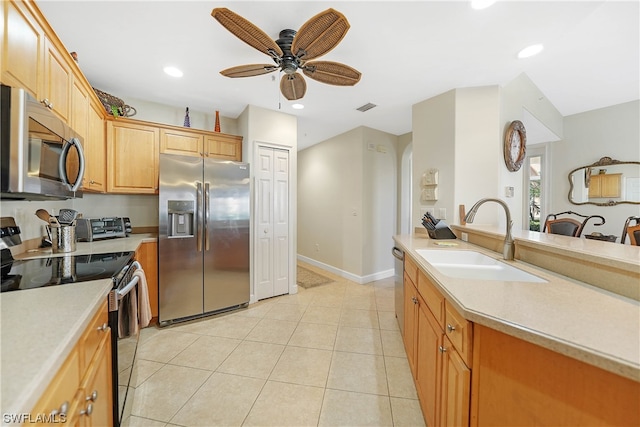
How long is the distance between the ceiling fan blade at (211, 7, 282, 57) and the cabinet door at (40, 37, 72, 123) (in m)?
1.06

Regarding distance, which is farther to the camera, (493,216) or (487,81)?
(493,216)

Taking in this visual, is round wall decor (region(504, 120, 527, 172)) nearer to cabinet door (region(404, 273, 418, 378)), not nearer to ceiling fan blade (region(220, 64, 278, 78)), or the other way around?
cabinet door (region(404, 273, 418, 378))

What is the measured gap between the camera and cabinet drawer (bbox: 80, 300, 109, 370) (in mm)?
803

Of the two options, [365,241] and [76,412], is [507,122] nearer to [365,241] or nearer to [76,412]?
[365,241]

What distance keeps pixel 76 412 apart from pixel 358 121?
3.81 meters

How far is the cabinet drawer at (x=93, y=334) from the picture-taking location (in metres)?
0.80

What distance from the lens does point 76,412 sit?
720mm

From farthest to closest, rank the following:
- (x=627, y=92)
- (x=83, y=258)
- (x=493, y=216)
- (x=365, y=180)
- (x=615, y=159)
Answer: (x=365, y=180) < (x=615, y=159) < (x=627, y=92) < (x=493, y=216) < (x=83, y=258)

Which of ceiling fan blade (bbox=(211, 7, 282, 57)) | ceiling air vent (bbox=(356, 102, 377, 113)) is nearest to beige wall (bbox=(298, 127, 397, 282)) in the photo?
ceiling air vent (bbox=(356, 102, 377, 113))

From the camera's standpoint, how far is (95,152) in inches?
89.6

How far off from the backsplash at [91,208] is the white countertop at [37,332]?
1258 mm

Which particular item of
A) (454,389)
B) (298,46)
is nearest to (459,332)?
(454,389)

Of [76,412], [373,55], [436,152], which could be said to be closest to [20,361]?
[76,412]

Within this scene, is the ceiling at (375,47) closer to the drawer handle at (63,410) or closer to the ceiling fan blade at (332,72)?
the ceiling fan blade at (332,72)
